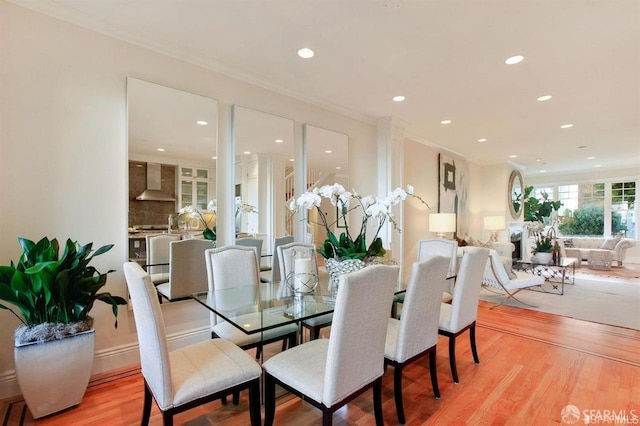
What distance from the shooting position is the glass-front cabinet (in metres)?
2.88

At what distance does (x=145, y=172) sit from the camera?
2.68 meters

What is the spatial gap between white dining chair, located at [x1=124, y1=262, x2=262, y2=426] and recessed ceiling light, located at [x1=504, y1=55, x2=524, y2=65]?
3202 mm

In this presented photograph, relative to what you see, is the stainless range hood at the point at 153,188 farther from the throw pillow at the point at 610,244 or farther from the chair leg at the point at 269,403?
the throw pillow at the point at 610,244

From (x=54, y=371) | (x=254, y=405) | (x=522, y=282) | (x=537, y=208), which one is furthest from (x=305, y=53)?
(x=537, y=208)

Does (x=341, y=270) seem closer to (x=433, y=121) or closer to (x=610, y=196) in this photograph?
(x=433, y=121)

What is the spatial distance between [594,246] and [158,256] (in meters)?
10.9

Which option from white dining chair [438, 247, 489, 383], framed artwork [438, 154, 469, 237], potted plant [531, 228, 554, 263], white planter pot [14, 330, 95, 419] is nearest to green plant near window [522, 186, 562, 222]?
framed artwork [438, 154, 469, 237]

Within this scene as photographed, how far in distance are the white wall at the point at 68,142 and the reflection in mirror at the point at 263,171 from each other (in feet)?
2.47

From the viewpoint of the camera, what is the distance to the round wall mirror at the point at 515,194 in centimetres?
812

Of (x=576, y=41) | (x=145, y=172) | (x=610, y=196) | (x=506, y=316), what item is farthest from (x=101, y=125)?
(x=610, y=196)

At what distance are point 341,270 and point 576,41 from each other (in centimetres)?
262

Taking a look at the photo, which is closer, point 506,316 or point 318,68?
point 318,68

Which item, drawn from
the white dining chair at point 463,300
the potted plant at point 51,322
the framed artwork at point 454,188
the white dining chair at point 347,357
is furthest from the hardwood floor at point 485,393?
the framed artwork at point 454,188

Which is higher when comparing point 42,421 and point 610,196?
point 610,196
